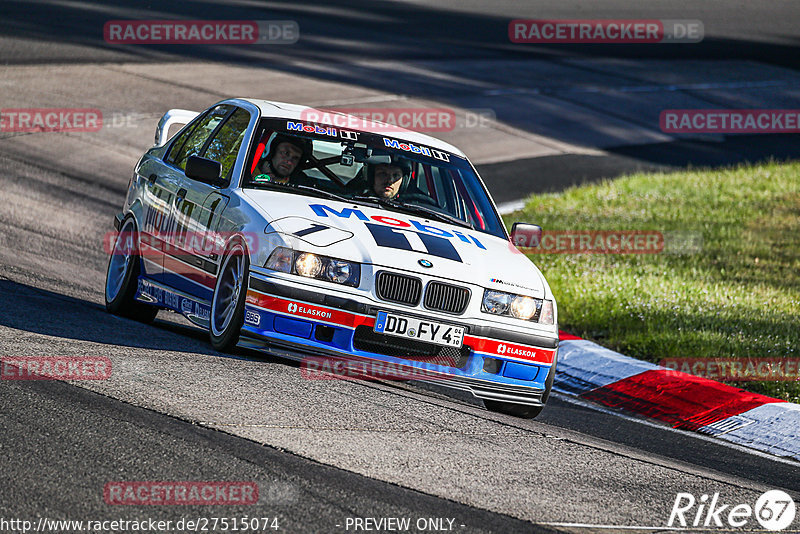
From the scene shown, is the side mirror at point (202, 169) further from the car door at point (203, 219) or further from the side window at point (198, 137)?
the side window at point (198, 137)

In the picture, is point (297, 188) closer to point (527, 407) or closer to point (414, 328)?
point (414, 328)

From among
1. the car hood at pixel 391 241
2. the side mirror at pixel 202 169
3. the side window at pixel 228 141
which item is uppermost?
the side window at pixel 228 141

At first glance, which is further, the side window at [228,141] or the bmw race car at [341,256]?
the side window at [228,141]

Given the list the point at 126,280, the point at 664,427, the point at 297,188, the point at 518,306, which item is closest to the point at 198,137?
the point at 126,280

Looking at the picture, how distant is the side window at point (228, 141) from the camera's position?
805cm

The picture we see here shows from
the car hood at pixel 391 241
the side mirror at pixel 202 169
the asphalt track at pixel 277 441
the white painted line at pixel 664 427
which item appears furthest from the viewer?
the side mirror at pixel 202 169

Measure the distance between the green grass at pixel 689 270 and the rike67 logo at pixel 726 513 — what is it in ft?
9.83

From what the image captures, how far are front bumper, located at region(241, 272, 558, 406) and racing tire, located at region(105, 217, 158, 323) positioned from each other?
184 cm

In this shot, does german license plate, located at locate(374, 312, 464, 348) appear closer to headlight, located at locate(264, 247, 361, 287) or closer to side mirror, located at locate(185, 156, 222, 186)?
headlight, located at locate(264, 247, 361, 287)

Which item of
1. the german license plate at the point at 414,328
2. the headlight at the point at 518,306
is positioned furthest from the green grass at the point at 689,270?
the german license plate at the point at 414,328

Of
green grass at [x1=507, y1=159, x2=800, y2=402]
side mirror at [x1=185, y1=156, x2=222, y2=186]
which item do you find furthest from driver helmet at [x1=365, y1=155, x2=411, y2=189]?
green grass at [x1=507, y1=159, x2=800, y2=402]

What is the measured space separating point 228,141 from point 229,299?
1530 mm

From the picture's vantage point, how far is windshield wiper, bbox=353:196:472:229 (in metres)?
7.77

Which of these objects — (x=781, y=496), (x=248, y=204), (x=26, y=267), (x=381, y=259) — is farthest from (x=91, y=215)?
(x=781, y=496)
